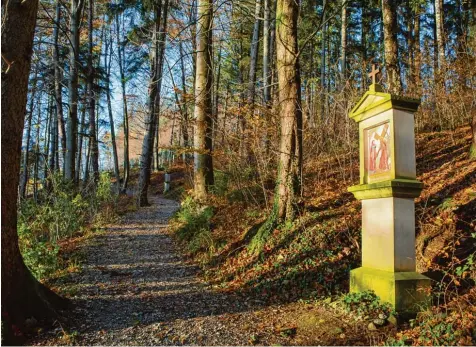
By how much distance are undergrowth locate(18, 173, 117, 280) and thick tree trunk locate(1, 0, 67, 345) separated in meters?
1.71

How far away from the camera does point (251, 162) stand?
8.62 meters

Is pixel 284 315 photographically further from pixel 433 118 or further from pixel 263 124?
pixel 433 118

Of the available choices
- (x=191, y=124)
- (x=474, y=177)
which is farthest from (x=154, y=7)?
(x=474, y=177)

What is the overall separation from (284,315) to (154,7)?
13.8m

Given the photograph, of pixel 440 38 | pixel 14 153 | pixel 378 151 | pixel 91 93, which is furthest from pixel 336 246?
pixel 91 93

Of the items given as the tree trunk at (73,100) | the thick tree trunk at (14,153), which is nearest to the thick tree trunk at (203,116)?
the tree trunk at (73,100)

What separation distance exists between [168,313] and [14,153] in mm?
2593

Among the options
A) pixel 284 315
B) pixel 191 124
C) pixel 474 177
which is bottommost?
pixel 284 315

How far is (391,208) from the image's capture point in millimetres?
4254

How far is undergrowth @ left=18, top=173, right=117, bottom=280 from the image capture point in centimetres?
571

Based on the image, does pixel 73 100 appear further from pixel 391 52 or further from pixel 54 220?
pixel 391 52

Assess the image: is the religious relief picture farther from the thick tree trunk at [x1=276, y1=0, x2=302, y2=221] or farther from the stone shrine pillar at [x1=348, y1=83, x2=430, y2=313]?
the thick tree trunk at [x1=276, y1=0, x2=302, y2=221]

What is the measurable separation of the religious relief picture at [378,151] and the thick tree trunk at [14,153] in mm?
4267

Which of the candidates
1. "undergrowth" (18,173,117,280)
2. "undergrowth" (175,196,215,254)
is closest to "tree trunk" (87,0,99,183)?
"undergrowth" (18,173,117,280)
